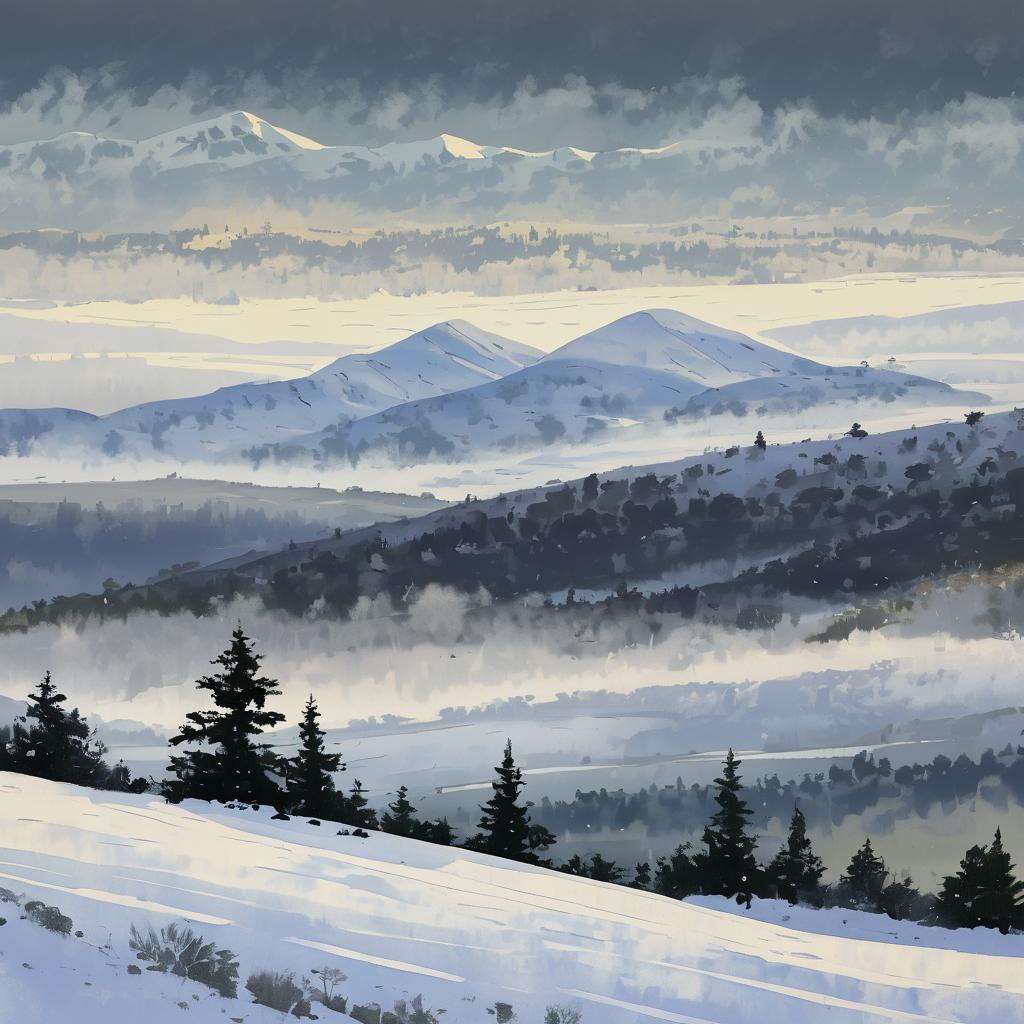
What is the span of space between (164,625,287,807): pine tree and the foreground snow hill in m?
2.67

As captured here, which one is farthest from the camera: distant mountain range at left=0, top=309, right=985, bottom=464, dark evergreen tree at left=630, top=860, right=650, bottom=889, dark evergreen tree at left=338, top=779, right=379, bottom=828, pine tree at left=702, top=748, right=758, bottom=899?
distant mountain range at left=0, top=309, right=985, bottom=464

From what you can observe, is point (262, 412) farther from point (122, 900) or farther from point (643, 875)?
point (122, 900)

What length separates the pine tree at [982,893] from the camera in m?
31.0

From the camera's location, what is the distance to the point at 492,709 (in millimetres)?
77812

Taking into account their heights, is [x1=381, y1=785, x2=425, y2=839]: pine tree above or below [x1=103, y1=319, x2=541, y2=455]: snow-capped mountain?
below

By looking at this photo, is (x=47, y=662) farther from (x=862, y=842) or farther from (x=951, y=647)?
(x=951, y=647)

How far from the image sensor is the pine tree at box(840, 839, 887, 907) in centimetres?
3672

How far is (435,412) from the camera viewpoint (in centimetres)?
13725

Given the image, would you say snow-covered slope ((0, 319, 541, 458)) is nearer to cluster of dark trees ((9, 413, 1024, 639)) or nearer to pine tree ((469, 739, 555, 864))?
cluster of dark trees ((9, 413, 1024, 639))

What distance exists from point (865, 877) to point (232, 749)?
2144 cm

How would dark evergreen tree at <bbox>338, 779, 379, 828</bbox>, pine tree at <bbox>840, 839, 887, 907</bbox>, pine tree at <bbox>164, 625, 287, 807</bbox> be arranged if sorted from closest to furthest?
pine tree at <bbox>164, 625, 287, 807</bbox>
dark evergreen tree at <bbox>338, 779, 379, 828</bbox>
pine tree at <bbox>840, 839, 887, 907</bbox>

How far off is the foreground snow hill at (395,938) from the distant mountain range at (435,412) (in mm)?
34498

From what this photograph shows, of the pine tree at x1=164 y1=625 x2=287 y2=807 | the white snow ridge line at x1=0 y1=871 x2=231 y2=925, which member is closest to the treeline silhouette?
the pine tree at x1=164 y1=625 x2=287 y2=807

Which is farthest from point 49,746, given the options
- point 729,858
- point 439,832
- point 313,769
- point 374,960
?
point 374,960
